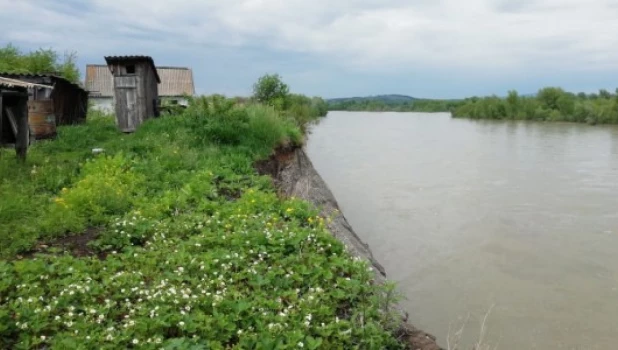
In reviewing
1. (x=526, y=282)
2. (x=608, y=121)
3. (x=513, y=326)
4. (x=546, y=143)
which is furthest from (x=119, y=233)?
(x=608, y=121)

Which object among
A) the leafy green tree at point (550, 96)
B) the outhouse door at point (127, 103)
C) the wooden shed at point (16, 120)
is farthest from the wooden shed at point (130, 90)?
the leafy green tree at point (550, 96)

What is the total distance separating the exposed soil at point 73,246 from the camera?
5176 millimetres

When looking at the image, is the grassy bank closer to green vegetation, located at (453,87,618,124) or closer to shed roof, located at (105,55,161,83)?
shed roof, located at (105,55,161,83)

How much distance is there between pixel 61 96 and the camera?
17.0m

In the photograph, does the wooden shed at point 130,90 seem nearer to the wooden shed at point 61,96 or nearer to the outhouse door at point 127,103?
the outhouse door at point 127,103

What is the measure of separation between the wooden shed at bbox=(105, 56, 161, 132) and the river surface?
663 cm

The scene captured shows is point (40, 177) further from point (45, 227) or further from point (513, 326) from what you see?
point (513, 326)

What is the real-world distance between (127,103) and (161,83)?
57.3 feet

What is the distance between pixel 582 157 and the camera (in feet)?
78.5

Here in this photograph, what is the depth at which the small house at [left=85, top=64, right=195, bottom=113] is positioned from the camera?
3091 cm

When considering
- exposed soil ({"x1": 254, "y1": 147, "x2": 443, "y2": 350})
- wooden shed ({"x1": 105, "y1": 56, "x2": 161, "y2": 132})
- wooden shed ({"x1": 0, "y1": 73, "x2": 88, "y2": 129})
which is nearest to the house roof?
wooden shed ({"x1": 0, "y1": 73, "x2": 88, "y2": 129})

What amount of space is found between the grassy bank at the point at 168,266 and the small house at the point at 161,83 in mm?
22946

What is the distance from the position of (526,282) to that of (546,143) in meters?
24.9

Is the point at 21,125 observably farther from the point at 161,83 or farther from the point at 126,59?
the point at 161,83
